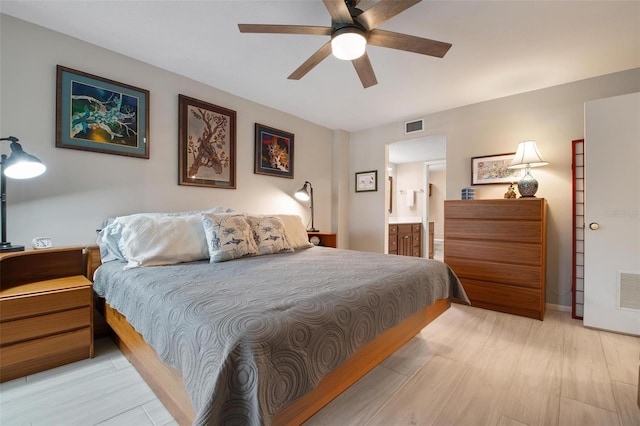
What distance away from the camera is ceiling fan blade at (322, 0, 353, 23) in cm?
141

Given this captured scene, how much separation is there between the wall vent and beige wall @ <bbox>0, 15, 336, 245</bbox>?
3.65 metres

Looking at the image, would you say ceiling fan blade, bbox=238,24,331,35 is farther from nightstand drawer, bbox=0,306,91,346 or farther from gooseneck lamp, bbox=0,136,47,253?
nightstand drawer, bbox=0,306,91,346

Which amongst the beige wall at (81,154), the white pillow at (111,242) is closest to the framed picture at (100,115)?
the beige wall at (81,154)

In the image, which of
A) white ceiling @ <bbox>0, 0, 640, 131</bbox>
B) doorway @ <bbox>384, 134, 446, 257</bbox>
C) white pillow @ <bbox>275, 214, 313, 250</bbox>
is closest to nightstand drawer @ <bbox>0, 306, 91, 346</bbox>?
white pillow @ <bbox>275, 214, 313, 250</bbox>

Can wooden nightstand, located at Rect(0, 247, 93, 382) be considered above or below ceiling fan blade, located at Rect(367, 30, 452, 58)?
below

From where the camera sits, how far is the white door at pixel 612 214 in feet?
7.42

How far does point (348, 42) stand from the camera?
1624 mm

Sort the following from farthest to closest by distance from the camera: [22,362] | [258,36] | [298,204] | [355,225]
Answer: [355,225], [298,204], [258,36], [22,362]

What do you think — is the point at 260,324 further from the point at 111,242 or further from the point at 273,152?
the point at 273,152

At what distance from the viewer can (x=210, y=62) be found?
97.0 inches

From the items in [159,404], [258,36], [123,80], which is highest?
[258,36]

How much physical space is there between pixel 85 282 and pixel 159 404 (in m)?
1.05

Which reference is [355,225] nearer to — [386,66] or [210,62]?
[386,66]

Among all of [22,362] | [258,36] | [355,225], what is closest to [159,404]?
[22,362]
